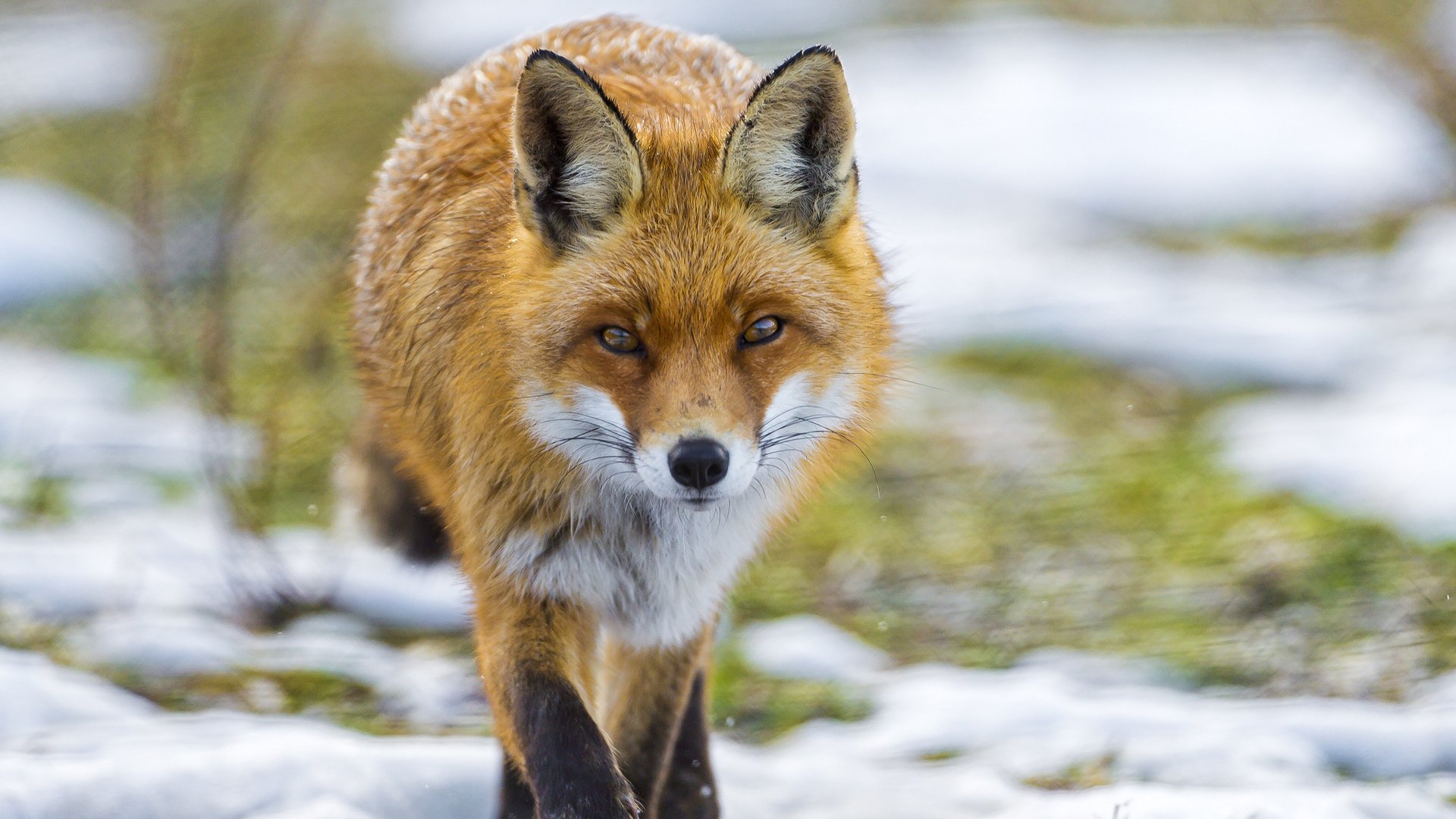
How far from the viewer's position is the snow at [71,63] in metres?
9.45

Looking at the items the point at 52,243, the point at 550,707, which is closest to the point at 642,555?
the point at 550,707

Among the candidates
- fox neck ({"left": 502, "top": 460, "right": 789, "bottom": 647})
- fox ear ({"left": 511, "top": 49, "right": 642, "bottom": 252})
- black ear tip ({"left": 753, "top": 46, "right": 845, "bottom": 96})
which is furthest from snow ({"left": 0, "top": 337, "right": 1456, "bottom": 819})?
black ear tip ({"left": 753, "top": 46, "right": 845, "bottom": 96})

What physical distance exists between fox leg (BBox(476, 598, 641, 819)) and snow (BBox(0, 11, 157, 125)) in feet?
24.7

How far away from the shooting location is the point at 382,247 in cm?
382

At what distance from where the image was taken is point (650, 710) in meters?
3.43

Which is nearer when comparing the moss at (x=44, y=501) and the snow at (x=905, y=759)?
the snow at (x=905, y=759)

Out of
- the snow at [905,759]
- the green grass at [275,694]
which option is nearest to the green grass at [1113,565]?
the snow at [905,759]

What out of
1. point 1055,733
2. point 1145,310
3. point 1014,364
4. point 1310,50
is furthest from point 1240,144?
point 1055,733

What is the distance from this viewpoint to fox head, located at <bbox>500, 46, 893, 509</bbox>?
2789mm

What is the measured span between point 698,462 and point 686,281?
403mm

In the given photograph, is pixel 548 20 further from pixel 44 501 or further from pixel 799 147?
pixel 799 147

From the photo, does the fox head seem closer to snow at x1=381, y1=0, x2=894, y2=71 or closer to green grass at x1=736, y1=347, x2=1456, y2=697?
green grass at x1=736, y1=347, x2=1456, y2=697

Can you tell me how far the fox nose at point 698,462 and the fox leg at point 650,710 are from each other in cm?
86

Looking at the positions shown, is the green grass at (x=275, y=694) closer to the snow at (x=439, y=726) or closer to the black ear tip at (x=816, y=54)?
the snow at (x=439, y=726)
